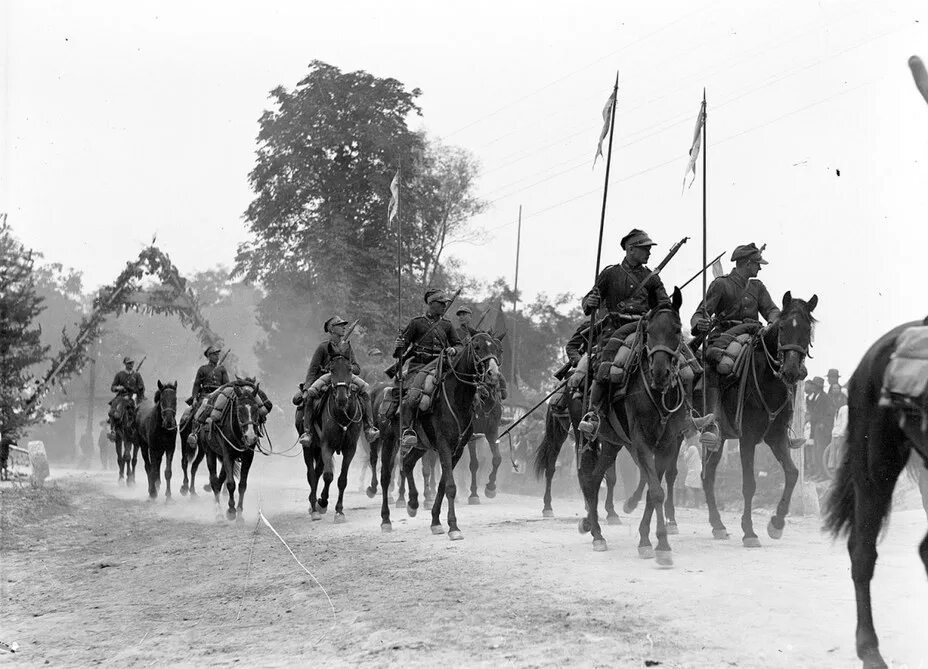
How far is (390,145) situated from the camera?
38.9 metres

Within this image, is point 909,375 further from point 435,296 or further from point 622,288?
point 435,296

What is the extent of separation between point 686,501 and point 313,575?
1190cm

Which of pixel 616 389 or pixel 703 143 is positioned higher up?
pixel 703 143

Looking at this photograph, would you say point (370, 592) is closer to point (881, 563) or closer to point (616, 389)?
point (616, 389)

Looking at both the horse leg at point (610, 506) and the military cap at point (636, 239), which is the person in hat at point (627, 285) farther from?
the horse leg at point (610, 506)

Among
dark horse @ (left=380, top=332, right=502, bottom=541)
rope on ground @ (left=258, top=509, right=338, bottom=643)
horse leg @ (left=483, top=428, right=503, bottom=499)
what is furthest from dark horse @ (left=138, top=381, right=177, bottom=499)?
dark horse @ (left=380, top=332, right=502, bottom=541)

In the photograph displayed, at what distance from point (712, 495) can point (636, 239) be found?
3.40m

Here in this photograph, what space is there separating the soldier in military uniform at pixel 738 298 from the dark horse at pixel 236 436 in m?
8.27

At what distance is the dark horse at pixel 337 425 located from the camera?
673 inches

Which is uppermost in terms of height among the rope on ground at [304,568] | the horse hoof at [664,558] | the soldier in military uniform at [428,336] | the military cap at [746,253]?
the military cap at [746,253]

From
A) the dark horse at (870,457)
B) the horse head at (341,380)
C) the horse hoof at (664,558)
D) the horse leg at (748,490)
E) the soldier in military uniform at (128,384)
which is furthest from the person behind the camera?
the soldier in military uniform at (128,384)

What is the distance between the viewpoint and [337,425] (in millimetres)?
17234

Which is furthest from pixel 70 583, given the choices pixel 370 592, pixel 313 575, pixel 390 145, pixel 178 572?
pixel 390 145

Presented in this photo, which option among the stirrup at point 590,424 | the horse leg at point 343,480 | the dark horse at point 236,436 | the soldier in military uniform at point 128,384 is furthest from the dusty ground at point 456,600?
the soldier in military uniform at point 128,384
